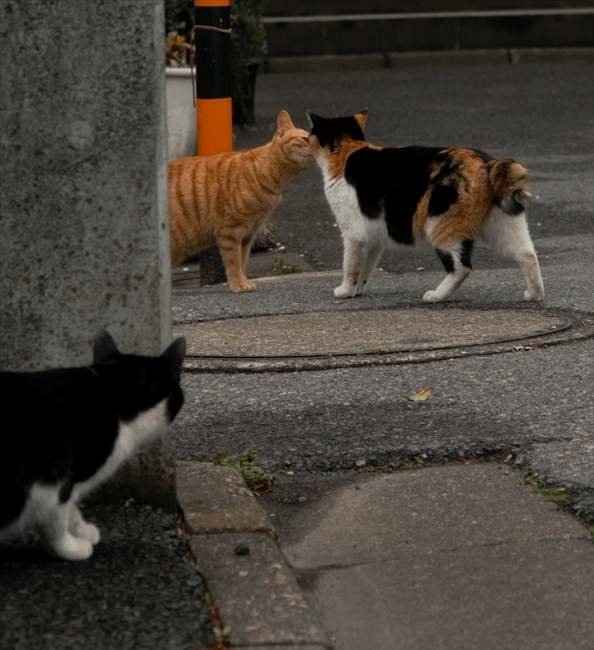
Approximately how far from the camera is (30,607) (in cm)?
352

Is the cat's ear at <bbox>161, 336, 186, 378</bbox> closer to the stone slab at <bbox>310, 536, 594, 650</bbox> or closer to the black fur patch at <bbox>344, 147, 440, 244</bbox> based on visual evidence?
the stone slab at <bbox>310, 536, 594, 650</bbox>

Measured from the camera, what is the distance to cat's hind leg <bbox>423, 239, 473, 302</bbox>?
7191 mm

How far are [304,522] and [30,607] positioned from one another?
3.41 ft

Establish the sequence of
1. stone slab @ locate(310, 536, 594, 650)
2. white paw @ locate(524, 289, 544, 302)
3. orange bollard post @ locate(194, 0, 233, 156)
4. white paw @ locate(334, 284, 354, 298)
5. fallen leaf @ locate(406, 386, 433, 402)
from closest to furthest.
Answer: stone slab @ locate(310, 536, 594, 650), fallen leaf @ locate(406, 386, 433, 402), white paw @ locate(524, 289, 544, 302), white paw @ locate(334, 284, 354, 298), orange bollard post @ locate(194, 0, 233, 156)

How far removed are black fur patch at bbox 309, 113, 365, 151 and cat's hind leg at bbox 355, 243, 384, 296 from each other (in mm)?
642

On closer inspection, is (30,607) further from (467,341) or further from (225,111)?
(225,111)

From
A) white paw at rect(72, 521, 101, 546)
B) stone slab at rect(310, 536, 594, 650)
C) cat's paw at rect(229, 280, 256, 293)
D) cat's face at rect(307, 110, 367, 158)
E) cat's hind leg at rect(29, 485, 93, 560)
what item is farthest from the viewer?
cat's paw at rect(229, 280, 256, 293)

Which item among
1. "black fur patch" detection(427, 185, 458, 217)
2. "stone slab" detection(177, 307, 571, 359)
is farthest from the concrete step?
"stone slab" detection(177, 307, 571, 359)

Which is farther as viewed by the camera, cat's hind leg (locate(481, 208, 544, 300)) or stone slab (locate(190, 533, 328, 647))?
cat's hind leg (locate(481, 208, 544, 300))

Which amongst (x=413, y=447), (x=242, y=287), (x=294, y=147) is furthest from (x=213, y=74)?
(x=413, y=447)

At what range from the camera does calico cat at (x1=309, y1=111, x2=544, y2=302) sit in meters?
7.10

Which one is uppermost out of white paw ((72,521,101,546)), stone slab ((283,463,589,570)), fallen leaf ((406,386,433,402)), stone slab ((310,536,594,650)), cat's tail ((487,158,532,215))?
cat's tail ((487,158,532,215))

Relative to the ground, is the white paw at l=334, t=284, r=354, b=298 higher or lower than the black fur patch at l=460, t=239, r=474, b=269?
lower

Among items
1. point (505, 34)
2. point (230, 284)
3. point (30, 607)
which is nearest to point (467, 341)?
point (230, 284)
